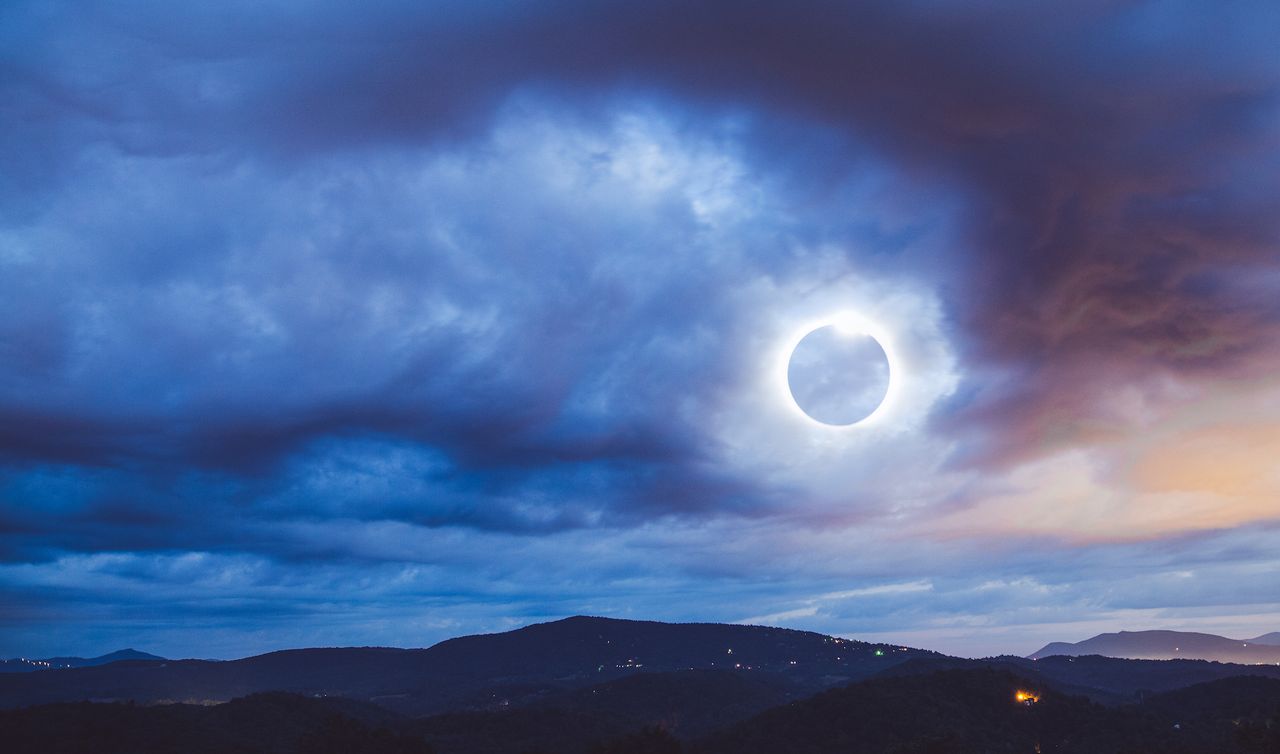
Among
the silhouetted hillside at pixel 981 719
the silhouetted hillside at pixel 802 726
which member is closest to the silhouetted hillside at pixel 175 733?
the silhouetted hillside at pixel 802 726

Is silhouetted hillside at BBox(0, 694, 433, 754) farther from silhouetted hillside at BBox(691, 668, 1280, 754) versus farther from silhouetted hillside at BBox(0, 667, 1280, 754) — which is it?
silhouetted hillside at BBox(691, 668, 1280, 754)

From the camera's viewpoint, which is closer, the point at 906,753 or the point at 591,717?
the point at 906,753

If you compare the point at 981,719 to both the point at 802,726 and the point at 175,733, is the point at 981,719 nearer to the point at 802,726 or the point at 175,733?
the point at 802,726

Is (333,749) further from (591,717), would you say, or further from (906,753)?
(591,717)

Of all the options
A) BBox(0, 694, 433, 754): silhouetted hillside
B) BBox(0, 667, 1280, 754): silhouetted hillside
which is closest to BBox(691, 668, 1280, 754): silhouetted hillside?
BBox(0, 667, 1280, 754): silhouetted hillside

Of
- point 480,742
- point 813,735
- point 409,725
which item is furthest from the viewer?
point 409,725

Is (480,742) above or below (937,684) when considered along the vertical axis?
below

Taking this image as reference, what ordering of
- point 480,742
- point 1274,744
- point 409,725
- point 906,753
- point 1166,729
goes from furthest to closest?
point 409,725, point 480,742, point 1166,729, point 906,753, point 1274,744

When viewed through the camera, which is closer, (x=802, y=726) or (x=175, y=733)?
(x=175, y=733)

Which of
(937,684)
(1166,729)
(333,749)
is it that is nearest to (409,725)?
(333,749)

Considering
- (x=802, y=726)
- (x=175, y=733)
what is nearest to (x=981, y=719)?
(x=802, y=726)
